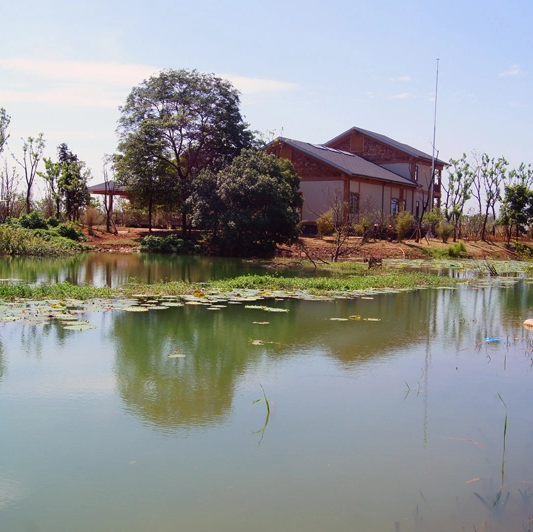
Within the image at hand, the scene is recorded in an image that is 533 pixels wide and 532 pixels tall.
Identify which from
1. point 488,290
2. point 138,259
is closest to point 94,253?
point 138,259

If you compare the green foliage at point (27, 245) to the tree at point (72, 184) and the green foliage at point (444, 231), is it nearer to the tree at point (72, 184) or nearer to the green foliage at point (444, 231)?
the tree at point (72, 184)

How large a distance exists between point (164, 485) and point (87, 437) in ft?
3.67

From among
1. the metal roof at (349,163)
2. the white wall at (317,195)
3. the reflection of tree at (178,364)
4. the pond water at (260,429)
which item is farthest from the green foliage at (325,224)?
the pond water at (260,429)

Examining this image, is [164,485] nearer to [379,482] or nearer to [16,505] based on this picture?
[16,505]

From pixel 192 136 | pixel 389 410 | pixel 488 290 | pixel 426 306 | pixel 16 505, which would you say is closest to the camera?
pixel 16 505

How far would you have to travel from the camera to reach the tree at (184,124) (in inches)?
1222

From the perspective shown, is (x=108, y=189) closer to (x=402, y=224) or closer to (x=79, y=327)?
(x=402, y=224)

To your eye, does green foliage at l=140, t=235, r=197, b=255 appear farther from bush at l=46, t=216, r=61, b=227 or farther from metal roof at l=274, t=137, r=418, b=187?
metal roof at l=274, t=137, r=418, b=187

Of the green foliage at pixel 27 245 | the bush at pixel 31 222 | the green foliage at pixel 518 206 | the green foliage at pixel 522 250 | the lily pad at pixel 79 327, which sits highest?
the green foliage at pixel 518 206

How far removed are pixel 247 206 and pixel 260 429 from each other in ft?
71.7

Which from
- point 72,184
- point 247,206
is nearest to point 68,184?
point 72,184

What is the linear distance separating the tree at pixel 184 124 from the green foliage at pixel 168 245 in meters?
1.57

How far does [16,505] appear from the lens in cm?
418

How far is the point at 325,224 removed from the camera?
3111cm
